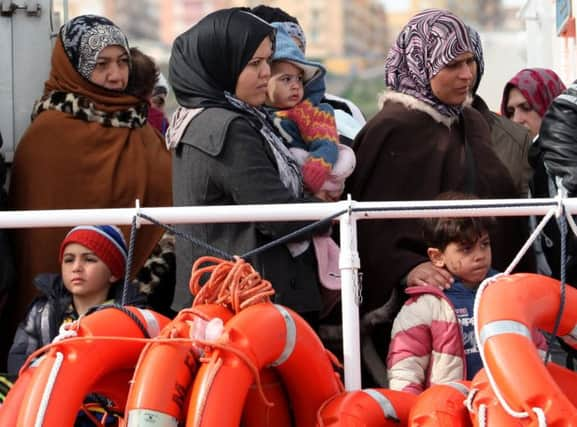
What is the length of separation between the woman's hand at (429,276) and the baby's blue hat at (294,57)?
3.12 feet

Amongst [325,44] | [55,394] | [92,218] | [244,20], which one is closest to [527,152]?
[244,20]

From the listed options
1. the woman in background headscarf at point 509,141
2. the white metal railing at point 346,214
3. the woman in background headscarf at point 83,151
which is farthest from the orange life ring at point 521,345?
the woman in background headscarf at point 83,151

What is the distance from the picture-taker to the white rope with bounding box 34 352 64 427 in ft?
12.8

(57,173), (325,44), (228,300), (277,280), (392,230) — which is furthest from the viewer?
(325,44)

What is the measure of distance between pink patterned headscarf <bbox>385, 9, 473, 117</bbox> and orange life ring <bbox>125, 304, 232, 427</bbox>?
182 centimetres

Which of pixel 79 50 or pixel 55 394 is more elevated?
pixel 79 50

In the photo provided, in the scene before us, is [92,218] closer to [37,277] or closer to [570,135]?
[37,277]

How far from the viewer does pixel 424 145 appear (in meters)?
5.48

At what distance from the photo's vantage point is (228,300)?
13.9ft

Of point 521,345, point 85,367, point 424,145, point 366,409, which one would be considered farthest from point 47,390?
point 424,145

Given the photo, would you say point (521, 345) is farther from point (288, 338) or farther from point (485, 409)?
point (288, 338)

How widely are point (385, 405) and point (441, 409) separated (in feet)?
0.74

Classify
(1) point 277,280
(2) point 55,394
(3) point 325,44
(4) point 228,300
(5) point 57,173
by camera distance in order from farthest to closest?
(3) point 325,44 < (5) point 57,173 < (1) point 277,280 < (4) point 228,300 < (2) point 55,394

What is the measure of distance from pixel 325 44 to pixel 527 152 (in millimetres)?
61932
